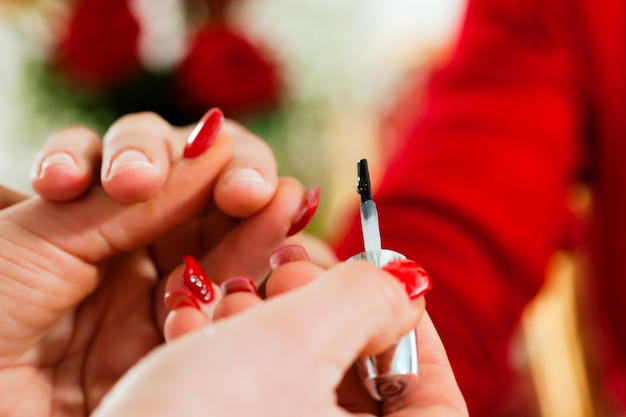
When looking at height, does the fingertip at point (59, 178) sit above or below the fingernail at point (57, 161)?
below

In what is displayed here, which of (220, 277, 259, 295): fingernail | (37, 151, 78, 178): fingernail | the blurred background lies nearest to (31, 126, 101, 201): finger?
(37, 151, 78, 178): fingernail

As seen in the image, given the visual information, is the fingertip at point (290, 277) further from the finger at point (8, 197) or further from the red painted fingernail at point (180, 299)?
the finger at point (8, 197)

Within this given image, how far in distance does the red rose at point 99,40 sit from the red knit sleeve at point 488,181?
0.27 meters

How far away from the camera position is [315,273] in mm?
262

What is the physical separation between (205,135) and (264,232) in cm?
6

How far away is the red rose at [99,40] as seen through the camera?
58 cm

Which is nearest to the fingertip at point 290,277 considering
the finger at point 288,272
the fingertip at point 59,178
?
the finger at point 288,272

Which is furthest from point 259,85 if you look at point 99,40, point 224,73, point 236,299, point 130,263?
point 236,299

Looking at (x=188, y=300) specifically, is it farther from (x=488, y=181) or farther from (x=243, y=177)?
(x=488, y=181)

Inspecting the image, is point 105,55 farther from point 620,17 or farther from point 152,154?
point 620,17

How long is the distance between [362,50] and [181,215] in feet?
1.83

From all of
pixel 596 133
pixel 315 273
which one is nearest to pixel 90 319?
pixel 315 273

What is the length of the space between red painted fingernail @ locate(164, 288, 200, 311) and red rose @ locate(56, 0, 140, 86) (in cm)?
38

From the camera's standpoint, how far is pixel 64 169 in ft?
1.02
